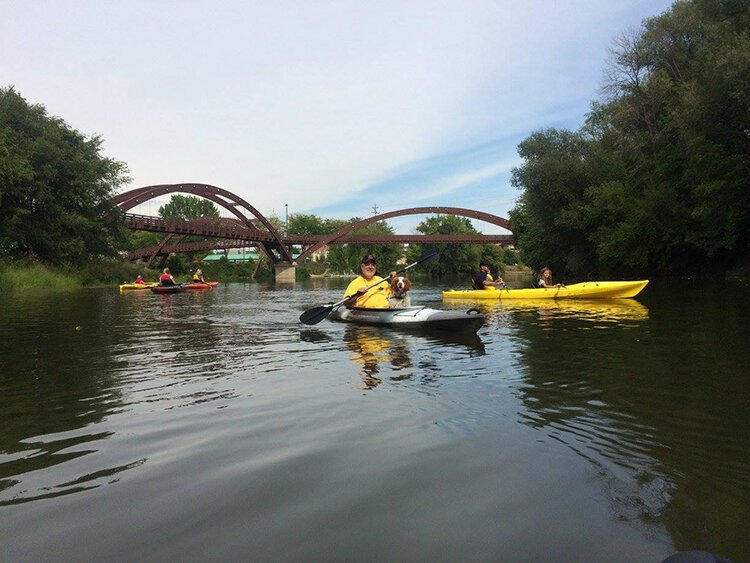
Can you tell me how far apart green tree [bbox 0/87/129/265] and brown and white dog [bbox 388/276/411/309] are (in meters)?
29.4

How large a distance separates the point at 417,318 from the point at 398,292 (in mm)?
2165

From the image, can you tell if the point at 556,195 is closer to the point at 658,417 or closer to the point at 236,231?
the point at 658,417

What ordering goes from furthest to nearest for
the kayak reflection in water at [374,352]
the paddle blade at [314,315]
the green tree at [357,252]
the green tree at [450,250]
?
the green tree at [450,250] < the green tree at [357,252] < the paddle blade at [314,315] < the kayak reflection in water at [374,352]

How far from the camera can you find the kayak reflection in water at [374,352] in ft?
21.1

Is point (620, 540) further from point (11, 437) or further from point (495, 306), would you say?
point (495, 306)

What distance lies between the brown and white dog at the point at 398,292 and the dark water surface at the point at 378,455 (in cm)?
429

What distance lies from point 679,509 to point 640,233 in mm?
32773

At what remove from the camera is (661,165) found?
3120cm

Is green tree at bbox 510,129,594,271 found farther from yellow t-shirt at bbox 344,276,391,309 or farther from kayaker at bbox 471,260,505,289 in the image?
yellow t-shirt at bbox 344,276,391,309

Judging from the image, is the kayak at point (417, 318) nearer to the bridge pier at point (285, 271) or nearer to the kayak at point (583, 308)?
the kayak at point (583, 308)

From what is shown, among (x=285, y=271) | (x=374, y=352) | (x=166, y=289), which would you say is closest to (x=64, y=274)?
(x=166, y=289)

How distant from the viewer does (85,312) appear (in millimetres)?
15672

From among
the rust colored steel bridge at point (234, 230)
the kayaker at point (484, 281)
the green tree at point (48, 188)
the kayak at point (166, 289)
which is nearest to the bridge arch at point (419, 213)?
the rust colored steel bridge at point (234, 230)

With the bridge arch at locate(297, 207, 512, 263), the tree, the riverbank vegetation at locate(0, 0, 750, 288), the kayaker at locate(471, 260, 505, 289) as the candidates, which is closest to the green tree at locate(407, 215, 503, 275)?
the bridge arch at locate(297, 207, 512, 263)
